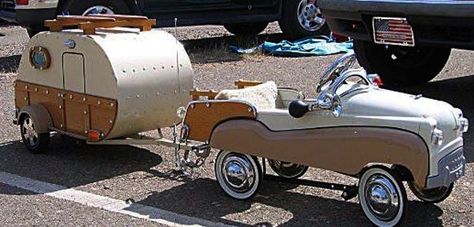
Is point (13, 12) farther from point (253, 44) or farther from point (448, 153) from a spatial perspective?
point (448, 153)


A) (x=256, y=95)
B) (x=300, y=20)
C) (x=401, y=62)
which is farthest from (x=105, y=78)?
(x=300, y=20)

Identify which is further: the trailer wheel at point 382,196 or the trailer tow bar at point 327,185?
the trailer tow bar at point 327,185

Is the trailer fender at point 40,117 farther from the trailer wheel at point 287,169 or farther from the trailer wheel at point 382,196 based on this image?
the trailer wheel at point 382,196

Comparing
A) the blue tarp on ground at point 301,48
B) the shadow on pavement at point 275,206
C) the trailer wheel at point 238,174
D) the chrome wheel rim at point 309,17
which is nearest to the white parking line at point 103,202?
the shadow on pavement at point 275,206

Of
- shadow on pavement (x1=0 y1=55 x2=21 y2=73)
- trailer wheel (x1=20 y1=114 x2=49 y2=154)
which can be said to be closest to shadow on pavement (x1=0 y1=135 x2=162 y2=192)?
trailer wheel (x1=20 y1=114 x2=49 y2=154)

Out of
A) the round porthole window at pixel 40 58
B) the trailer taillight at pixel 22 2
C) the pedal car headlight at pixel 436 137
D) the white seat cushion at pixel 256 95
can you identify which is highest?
the trailer taillight at pixel 22 2

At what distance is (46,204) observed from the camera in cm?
447

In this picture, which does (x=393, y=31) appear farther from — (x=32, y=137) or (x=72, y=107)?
(x=32, y=137)

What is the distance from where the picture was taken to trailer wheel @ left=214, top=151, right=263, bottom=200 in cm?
435

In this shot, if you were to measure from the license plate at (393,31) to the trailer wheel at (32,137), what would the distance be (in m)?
2.47

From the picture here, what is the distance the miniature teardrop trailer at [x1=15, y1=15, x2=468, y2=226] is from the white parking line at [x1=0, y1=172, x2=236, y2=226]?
36 centimetres

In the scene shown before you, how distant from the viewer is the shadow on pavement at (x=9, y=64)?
878 centimetres

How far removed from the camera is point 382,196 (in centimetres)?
390

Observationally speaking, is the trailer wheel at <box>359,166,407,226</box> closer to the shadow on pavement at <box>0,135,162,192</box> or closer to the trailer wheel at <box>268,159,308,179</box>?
the trailer wheel at <box>268,159,308,179</box>
